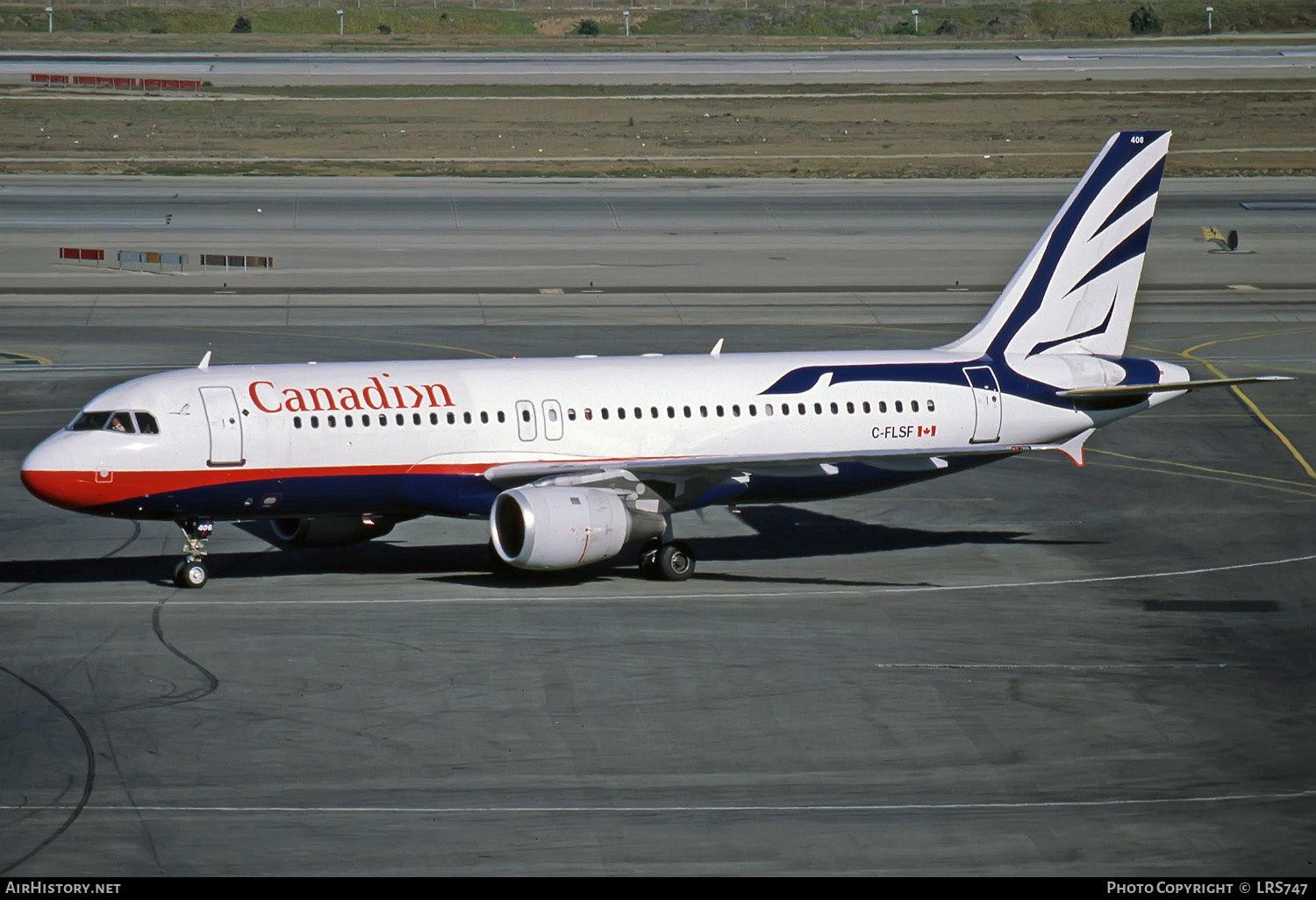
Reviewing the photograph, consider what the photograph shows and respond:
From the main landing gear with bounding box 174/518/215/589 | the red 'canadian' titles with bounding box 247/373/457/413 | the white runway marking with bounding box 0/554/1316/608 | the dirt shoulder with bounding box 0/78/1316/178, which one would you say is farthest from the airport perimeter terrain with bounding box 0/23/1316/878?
the dirt shoulder with bounding box 0/78/1316/178

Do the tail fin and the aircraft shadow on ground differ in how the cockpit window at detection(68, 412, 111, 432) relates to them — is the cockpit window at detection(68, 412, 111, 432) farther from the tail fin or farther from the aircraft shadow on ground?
the tail fin

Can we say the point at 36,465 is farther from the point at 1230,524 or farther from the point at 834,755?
the point at 1230,524

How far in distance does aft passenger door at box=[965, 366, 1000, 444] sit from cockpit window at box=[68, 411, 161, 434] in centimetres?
1910

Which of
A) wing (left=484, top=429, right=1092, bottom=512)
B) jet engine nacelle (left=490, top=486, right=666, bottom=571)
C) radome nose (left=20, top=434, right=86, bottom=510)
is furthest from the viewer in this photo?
wing (left=484, top=429, right=1092, bottom=512)

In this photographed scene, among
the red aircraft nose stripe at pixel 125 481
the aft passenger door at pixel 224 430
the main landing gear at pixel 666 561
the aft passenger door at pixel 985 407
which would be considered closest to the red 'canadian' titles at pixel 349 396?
the aft passenger door at pixel 224 430

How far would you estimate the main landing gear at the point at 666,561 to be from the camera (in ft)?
124

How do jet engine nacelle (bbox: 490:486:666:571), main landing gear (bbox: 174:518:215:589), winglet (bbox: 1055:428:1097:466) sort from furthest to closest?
winglet (bbox: 1055:428:1097:466), main landing gear (bbox: 174:518:215:589), jet engine nacelle (bbox: 490:486:666:571)

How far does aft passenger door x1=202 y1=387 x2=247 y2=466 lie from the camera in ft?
116

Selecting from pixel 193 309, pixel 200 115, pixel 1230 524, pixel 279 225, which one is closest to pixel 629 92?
pixel 200 115

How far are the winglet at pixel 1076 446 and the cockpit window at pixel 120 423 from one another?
2166 cm

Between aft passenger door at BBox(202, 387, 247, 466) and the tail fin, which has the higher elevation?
the tail fin

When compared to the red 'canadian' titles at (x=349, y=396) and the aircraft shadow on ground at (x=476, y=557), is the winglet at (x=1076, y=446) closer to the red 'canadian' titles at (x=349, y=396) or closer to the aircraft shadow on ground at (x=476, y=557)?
the aircraft shadow on ground at (x=476, y=557)

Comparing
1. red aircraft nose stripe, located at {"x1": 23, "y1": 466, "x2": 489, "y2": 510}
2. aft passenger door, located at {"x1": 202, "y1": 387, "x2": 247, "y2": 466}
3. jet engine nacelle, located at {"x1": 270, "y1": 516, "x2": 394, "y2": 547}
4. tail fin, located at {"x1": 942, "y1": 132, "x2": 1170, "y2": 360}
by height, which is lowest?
jet engine nacelle, located at {"x1": 270, "y1": 516, "x2": 394, "y2": 547}

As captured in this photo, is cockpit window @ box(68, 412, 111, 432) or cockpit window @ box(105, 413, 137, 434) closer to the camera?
cockpit window @ box(105, 413, 137, 434)
